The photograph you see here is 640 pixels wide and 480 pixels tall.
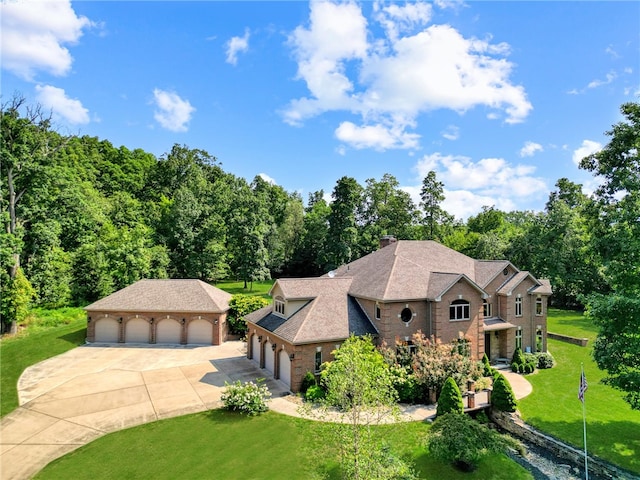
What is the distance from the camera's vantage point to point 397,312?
2323cm

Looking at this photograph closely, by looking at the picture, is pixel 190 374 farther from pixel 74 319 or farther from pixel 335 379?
pixel 74 319

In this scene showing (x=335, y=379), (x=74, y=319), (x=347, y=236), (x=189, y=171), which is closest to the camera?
(x=335, y=379)

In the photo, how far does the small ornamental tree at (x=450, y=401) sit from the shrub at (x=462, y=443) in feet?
8.07

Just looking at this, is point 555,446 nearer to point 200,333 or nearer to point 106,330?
point 200,333

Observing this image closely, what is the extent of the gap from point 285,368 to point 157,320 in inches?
606

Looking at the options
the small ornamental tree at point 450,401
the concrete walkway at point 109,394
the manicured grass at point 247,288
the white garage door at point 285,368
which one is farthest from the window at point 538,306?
the manicured grass at point 247,288

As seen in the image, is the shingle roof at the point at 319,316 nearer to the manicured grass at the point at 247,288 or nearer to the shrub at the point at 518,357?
the shrub at the point at 518,357

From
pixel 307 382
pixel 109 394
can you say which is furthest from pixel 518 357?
pixel 109 394

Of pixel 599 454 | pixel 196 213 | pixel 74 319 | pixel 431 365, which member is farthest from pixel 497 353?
pixel 196 213

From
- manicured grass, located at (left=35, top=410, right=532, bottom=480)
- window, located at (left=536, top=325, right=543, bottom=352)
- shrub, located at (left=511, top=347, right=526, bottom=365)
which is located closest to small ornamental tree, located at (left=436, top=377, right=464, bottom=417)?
manicured grass, located at (left=35, top=410, right=532, bottom=480)

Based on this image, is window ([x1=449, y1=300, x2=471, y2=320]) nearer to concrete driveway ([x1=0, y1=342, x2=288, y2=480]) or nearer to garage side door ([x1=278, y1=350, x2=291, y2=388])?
garage side door ([x1=278, y1=350, x2=291, y2=388])

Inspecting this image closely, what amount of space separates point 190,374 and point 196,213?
40304mm

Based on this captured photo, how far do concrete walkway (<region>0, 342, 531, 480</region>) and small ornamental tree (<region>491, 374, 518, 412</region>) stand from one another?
11.4 ft

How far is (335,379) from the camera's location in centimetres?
1099
